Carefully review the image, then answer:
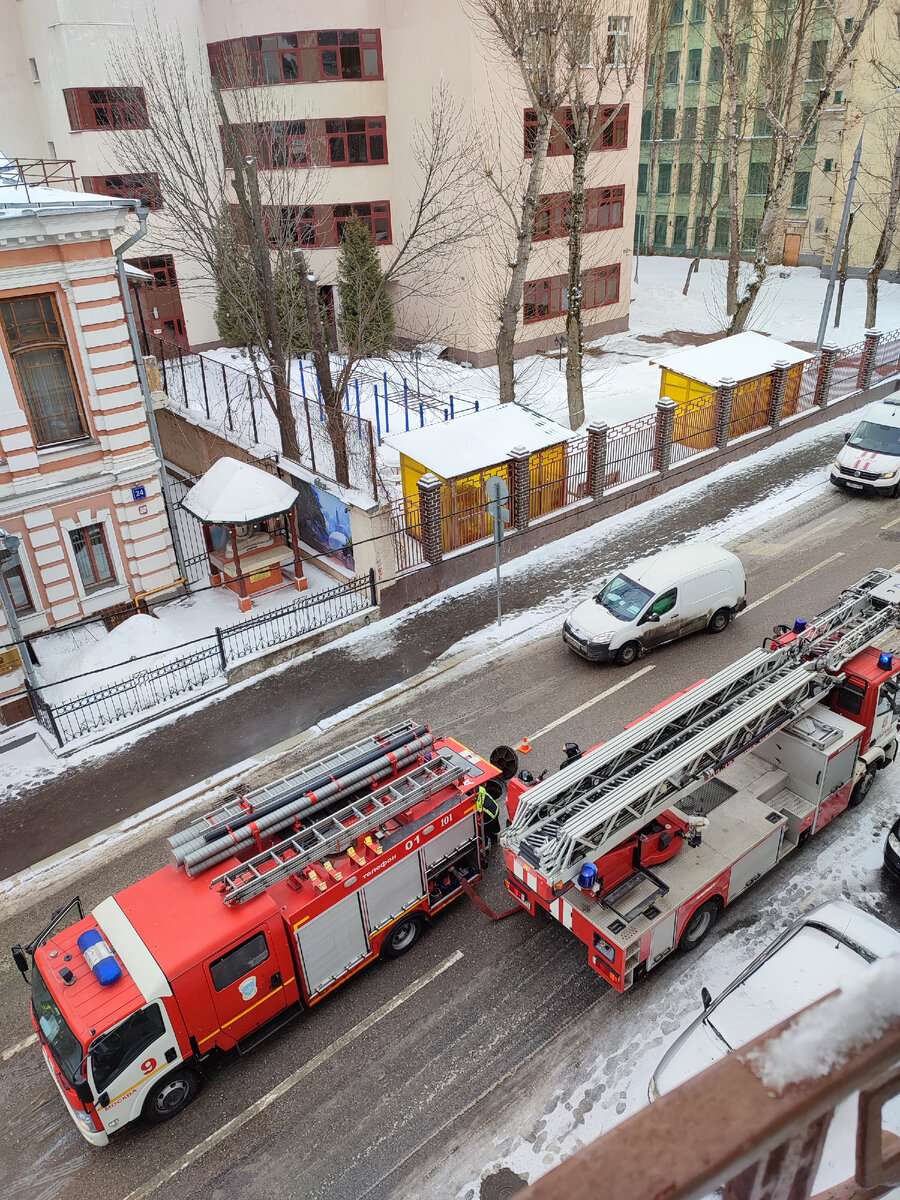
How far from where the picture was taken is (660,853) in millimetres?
10578

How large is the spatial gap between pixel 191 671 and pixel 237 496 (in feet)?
15.4

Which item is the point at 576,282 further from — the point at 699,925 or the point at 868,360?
the point at 699,925

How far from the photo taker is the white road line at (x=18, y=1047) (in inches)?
407

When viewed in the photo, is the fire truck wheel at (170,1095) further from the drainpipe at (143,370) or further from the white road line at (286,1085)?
the drainpipe at (143,370)

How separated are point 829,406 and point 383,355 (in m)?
16.3

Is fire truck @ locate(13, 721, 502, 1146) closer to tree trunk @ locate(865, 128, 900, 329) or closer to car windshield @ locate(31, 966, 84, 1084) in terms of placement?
car windshield @ locate(31, 966, 84, 1084)

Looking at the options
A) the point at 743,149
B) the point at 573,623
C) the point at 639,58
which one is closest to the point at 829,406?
the point at 639,58

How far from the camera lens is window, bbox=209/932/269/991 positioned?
917 cm

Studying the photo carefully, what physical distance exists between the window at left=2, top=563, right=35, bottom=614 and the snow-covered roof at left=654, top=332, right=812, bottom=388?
57.5 ft

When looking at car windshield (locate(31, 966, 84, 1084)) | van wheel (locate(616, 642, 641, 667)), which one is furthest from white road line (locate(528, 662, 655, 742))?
car windshield (locate(31, 966, 84, 1084))

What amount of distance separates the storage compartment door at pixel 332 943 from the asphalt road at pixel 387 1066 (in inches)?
23.9

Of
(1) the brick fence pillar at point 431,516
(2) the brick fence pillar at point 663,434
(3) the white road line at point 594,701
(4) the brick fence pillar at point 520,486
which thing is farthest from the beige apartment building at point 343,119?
(3) the white road line at point 594,701

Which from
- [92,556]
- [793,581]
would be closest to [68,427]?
[92,556]

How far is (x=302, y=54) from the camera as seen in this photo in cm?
3284
